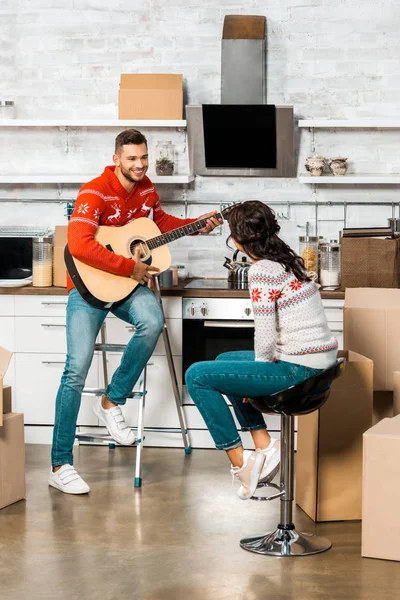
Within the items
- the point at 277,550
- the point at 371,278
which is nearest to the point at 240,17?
the point at 371,278

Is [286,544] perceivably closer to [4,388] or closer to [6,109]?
[4,388]

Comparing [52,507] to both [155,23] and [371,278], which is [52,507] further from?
[155,23]

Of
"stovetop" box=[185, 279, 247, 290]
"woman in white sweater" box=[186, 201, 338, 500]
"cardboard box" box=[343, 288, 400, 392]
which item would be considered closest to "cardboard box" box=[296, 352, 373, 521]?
"cardboard box" box=[343, 288, 400, 392]

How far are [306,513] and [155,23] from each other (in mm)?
3308

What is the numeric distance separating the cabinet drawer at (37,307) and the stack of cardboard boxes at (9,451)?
3.62ft

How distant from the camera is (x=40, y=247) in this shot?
5.52 m

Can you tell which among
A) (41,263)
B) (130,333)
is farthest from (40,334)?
(130,333)

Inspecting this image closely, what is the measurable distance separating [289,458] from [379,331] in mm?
963

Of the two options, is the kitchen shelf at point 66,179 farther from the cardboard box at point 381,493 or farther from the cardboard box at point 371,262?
the cardboard box at point 381,493

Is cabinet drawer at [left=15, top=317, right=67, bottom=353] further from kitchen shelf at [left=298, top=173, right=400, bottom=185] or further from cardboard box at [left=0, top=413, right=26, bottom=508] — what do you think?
kitchen shelf at [left=298, top=173, right=400, bottom=185]

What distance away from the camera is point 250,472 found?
138 inches

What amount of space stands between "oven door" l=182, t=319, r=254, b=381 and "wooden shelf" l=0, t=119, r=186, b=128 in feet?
4.10

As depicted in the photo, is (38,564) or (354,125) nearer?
(38,564)

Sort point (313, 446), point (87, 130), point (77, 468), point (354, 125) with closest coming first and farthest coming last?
point (313, 446) < point (77, 468) < point (354, 125) < point (87, 130)
